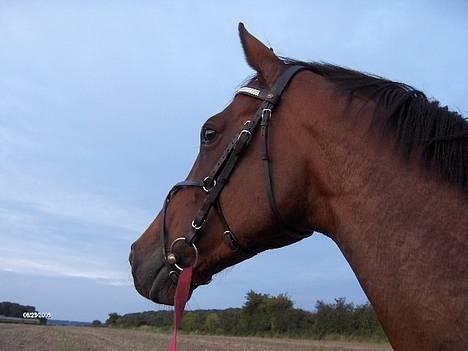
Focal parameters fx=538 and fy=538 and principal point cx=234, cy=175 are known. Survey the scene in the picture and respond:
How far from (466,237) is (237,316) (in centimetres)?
5156

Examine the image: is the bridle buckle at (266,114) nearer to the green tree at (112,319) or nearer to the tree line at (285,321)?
the tree line at (285,321)

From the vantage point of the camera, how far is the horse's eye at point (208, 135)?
3344 mm

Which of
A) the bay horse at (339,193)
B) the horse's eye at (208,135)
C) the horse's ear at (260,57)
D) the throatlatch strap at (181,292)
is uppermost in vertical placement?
the horse's ear at (260,57)

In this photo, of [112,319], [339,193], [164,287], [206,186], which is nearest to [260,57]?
[206,186]

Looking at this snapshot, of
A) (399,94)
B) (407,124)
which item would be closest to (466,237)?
(407,124)

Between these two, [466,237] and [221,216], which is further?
[221,216]

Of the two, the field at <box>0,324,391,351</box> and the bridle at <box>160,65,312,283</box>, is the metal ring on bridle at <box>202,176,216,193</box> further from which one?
the field at <box>0,324,391,351</box>

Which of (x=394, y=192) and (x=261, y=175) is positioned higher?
(x=261, y=175)

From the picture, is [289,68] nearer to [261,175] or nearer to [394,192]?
[261,175]

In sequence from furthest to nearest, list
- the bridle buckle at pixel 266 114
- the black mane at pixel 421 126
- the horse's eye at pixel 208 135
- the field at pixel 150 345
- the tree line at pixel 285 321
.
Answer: the tree line at pixel 285 321, the field at pixel 150 345, the horse's eye at pixel 208 135, the bridle buckle at pixel 266 114, the black mane at pixel 421 126

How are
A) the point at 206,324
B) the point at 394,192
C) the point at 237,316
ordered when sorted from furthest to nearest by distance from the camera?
the point at 206,324 → the point at 237,316 → the point at 394,192

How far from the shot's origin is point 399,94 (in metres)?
2.82

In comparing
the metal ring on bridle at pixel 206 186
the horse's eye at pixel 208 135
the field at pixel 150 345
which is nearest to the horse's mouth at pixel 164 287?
the metal ring on bridle at pixel 206 186

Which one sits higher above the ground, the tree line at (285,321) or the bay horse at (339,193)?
the tree line at (285,321)
